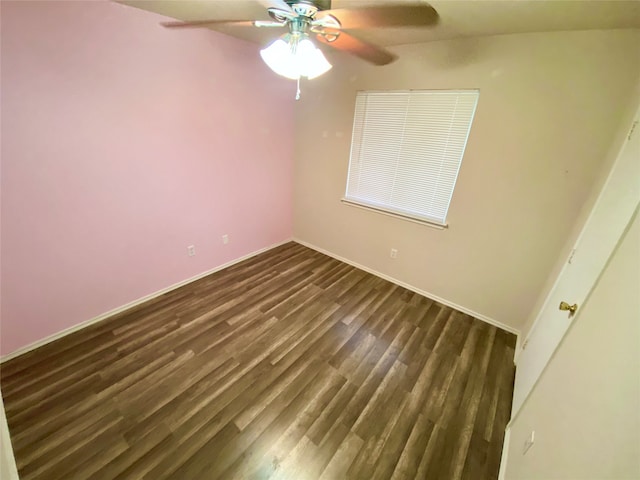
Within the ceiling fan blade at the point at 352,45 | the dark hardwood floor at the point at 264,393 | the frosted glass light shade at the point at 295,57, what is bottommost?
the dark hardwood floor at the point at 264,393

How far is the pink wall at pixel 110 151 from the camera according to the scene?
1.57m

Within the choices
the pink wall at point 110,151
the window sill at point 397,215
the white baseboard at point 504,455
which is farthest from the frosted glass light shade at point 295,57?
the white baseboard at point 504,455

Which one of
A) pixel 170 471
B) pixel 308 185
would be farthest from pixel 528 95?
pixel 170 471

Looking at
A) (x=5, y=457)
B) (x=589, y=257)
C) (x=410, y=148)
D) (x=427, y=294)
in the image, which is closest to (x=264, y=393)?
(x=5, y=457)

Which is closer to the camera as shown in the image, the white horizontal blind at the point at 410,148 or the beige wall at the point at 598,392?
the beige wall at the point at 598,392

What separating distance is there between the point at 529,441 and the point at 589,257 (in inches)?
38.5

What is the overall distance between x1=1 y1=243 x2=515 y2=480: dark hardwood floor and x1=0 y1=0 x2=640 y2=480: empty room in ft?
A: 0.05

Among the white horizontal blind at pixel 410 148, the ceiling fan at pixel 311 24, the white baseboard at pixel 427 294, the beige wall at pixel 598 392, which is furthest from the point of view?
the white baseboard at pixel 427 294

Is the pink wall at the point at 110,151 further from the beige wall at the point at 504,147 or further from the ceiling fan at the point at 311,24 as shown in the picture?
the beige wall at the point at 504,147

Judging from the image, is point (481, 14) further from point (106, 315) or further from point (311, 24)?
point (106, 315)

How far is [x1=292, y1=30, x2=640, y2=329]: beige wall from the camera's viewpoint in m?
1.69

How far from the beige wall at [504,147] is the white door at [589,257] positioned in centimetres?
40

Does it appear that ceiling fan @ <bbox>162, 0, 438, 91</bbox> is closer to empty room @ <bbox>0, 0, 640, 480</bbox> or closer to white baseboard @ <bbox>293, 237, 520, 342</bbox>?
empty room @ <bbox>0, 0, 640, 480</bbox>

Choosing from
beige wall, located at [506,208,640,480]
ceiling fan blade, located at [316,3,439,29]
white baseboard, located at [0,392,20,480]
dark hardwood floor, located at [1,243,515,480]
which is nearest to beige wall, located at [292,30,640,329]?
dark hardwood floor, located at [1,243,515,480]
